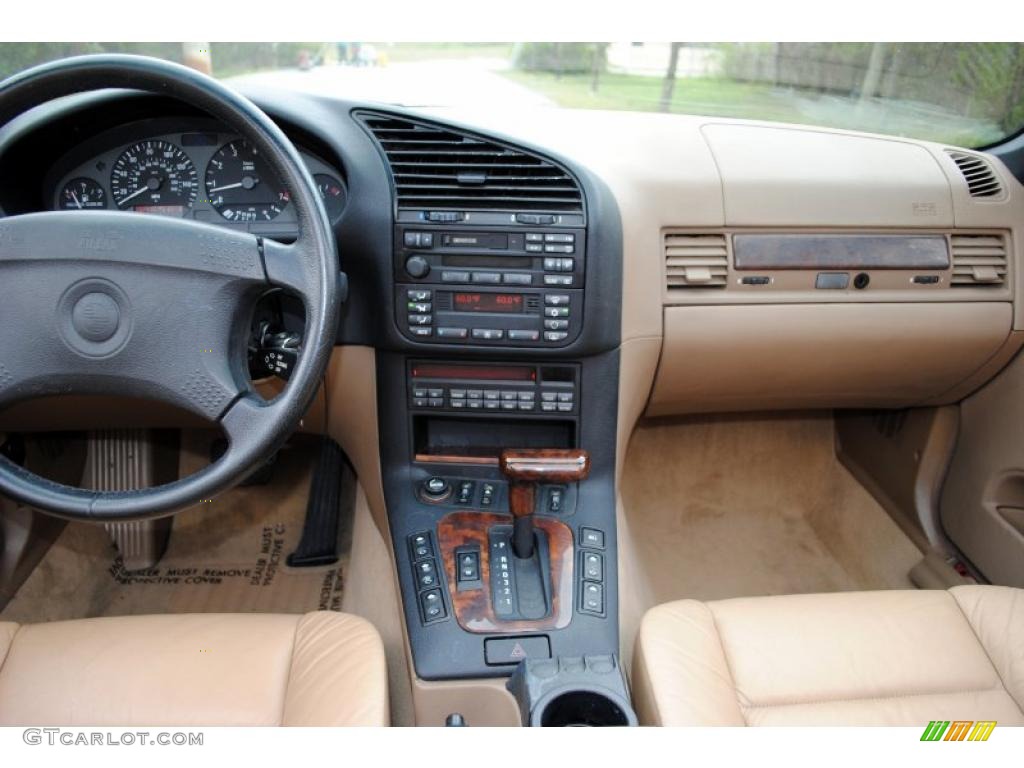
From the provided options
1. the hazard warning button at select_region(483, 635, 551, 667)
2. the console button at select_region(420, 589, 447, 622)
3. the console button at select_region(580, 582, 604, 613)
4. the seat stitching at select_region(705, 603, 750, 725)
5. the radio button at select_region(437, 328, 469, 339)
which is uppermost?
the radio button at select_region(437, 328, 469, 339)

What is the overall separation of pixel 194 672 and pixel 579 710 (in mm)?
604

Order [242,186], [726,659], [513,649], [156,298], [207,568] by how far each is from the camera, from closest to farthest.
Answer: [156,298], [726,659], [513,649], [242,186], [207,568]

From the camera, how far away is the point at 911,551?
86.4 inches

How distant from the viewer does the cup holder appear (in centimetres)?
125

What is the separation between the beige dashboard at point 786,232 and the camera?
5.63 feet

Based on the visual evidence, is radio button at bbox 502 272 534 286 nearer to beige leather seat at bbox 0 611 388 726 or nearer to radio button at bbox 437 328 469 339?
radio button at bbox 437 328 469 339

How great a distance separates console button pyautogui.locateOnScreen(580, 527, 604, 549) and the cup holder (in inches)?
16.2

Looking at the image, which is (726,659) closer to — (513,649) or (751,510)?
(513,649)

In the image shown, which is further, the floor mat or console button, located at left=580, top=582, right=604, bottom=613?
the floor mat

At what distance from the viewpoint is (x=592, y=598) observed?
156 cm

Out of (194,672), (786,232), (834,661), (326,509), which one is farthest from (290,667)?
(786,232)

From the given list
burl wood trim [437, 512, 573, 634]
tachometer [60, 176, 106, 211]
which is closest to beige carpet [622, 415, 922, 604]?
burl wood trim [437, 512, 573, 634]

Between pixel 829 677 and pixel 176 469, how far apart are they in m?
1.80

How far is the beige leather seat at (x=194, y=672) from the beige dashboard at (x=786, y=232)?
820 millimetres
